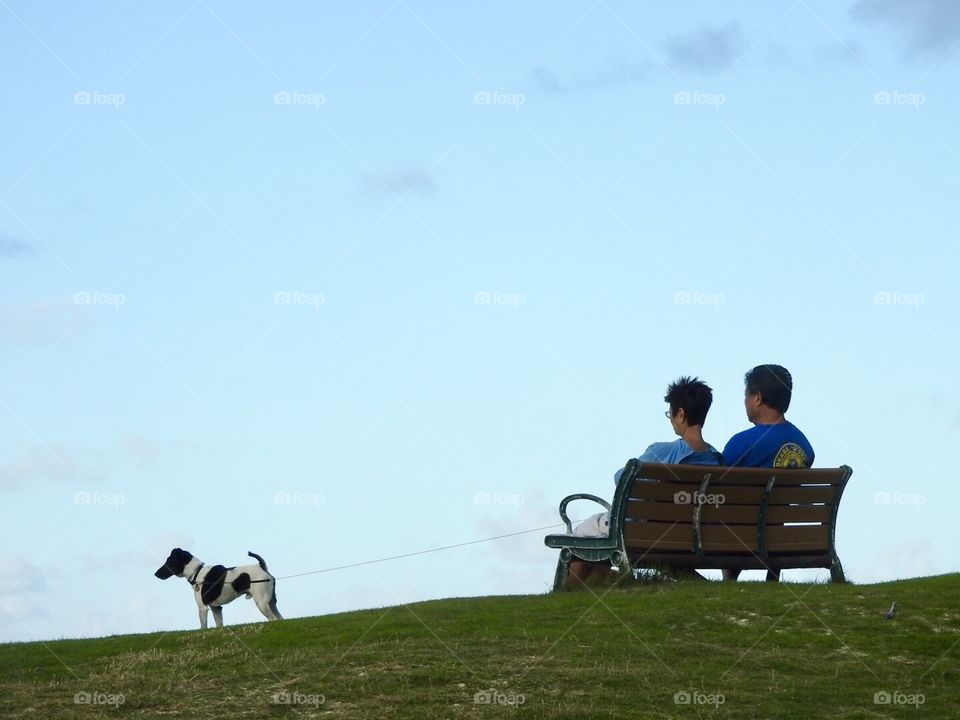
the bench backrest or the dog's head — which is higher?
the dog's head

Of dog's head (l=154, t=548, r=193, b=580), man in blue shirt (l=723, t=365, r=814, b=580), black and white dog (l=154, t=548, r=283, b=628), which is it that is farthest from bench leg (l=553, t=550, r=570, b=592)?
dog's head (l=154, t=548, r=193, b=580)

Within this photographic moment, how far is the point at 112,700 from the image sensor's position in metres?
9.36

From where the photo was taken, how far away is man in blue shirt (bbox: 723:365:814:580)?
40.2ft

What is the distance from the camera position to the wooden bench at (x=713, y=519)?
37.8 ft

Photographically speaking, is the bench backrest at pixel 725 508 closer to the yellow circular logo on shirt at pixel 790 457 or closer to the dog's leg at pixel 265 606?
the yellow circular logo on shirt at pixel 790 457

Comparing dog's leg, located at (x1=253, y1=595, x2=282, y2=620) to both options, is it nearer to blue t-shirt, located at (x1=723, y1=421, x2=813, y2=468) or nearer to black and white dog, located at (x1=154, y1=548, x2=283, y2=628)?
black and white dog, located at (x1=154, y1=548, x2=283, y2=628)

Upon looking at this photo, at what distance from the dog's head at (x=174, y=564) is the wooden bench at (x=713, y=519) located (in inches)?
185

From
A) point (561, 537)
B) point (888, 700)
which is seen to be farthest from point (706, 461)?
point (888, 700)

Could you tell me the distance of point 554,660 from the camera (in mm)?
9570

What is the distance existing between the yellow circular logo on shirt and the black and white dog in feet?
18.9

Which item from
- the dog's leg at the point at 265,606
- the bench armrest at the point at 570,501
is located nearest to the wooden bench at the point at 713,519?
the bench armrest at the point at 570,501

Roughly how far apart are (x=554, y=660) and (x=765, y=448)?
3.53m

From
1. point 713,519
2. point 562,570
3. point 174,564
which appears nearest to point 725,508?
point 713,519

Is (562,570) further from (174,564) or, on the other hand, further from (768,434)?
(174,564)
